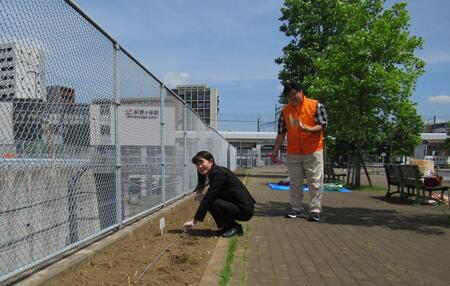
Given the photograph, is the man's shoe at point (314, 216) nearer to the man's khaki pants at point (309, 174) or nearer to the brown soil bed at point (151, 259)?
the man's khaki pants at point (309, 174)

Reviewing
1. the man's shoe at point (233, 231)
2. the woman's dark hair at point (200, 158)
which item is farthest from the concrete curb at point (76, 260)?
the man's shoe at point (233, 231)

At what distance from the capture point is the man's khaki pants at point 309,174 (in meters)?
7.93

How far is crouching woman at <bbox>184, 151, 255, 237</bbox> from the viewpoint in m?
6.21

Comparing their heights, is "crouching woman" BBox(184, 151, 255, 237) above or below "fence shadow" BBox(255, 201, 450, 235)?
above

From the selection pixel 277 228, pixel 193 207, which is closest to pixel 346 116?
pixel 193 207

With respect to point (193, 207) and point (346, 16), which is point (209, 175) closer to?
point (193, 207)

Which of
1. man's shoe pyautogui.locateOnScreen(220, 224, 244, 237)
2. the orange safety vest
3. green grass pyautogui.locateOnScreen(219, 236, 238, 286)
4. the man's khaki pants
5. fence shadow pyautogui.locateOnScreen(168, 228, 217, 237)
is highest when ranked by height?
the orange safety vest

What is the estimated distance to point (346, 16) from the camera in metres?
20.3

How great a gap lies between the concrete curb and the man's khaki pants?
2744 mm

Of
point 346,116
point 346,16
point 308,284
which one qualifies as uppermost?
point 346,16

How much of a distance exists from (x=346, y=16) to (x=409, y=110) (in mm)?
5475

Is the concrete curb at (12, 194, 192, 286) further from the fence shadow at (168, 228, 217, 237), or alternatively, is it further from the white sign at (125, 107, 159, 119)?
the white sign at (125, 107, 159, 119)

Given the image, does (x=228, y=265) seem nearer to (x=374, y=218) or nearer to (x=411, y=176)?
(x=374, y=218)

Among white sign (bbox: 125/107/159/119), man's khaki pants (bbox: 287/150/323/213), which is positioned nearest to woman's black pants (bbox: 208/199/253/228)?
A: white sign (bbox: 125/107/159/119)
